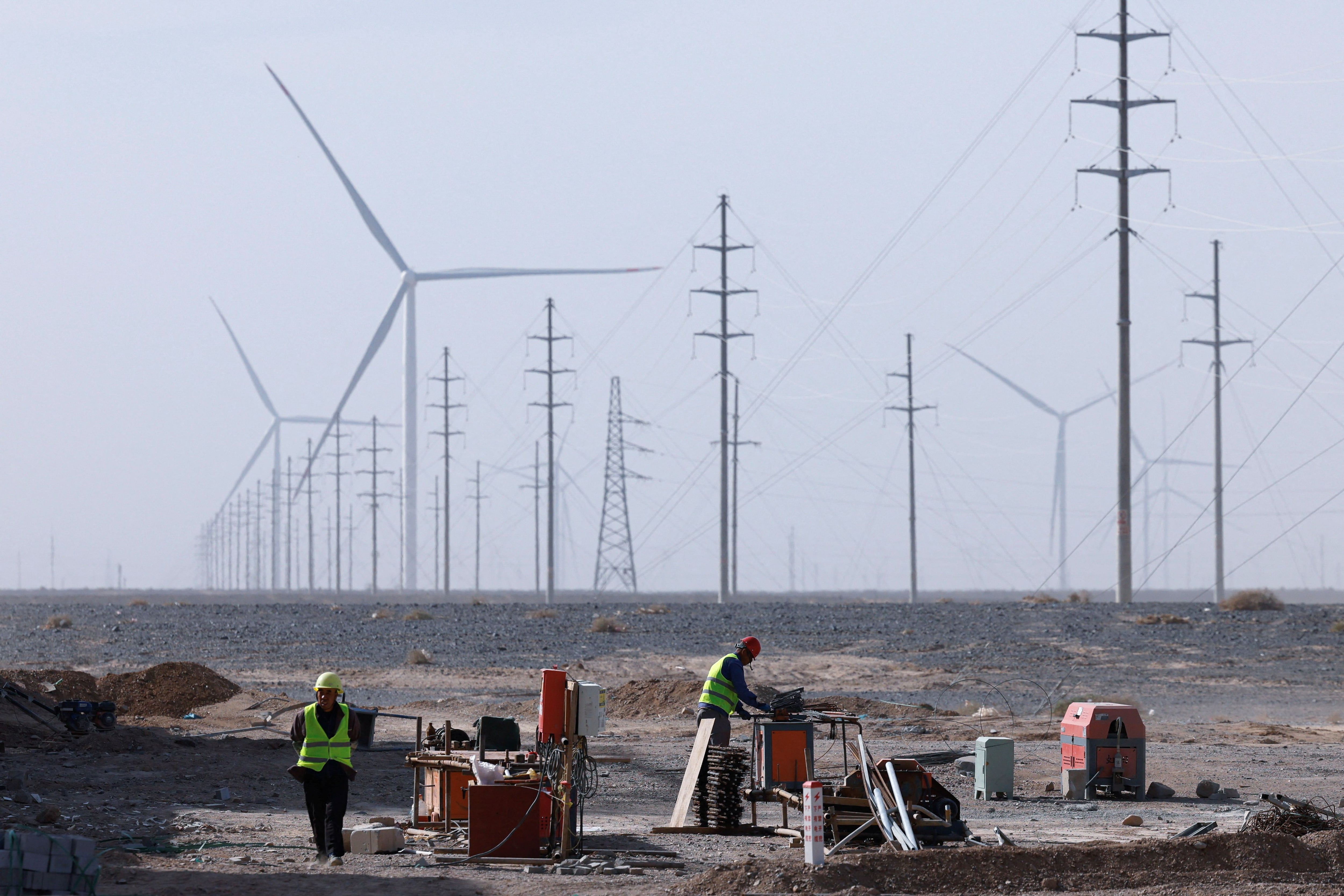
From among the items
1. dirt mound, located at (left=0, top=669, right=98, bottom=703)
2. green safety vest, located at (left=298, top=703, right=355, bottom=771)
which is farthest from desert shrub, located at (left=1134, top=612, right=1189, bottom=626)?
green safety vest, located at (left=298, top=703, right=355, bottom=771)

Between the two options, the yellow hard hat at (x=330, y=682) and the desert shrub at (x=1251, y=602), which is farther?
the desert shrub at (x=1251, y=602)

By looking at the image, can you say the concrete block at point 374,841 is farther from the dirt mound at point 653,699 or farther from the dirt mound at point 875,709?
the dirt mound at point 653,699

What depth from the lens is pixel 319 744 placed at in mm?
14750

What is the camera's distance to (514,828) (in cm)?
1529

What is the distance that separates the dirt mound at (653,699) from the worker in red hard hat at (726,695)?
1441 centimetres

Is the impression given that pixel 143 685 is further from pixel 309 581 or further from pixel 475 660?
pixel 309 581

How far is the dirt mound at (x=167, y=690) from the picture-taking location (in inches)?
1316

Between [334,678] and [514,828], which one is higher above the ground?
[334,678]

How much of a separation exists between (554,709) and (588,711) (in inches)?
13.7

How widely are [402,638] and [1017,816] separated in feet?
128

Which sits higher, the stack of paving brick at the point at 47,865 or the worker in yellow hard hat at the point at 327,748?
the worker in yellow hard hat at the point at 327,748

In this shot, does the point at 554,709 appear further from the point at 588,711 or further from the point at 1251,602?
the point at 1251,602

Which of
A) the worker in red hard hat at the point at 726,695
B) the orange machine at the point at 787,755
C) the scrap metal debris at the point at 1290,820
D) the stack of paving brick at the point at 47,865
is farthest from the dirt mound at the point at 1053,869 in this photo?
the stack of paving brick at the point at 47,865

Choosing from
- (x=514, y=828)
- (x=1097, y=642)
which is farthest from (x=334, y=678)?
(x=1097, y=642)
